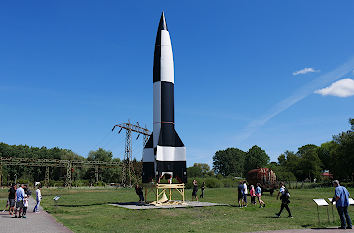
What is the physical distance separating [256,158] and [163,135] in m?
77.5

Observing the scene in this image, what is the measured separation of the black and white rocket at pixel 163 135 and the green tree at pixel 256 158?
75325 millimetres

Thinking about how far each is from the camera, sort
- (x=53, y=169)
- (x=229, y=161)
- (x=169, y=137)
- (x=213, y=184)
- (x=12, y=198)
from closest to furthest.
Answer: (x=12, y=198), (x=169, y=137), (x=213, y=184), (x=53, y=169), (x=229, y=161)

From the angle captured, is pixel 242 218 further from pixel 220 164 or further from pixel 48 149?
pixel 220 164

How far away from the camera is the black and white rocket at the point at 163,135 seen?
23.1 meters

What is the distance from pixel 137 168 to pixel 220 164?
5053cm

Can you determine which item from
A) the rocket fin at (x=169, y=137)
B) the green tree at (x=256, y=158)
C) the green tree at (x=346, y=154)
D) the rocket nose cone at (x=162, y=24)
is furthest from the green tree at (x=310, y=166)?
the rocket nose cone at (x=162, y=24)

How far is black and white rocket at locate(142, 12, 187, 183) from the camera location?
23094 millimetres

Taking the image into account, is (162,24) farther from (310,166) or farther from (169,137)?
(310,166)

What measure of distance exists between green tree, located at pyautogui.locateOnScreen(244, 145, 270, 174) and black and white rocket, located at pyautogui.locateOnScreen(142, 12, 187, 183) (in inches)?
2966

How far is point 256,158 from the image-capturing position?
95812 mm

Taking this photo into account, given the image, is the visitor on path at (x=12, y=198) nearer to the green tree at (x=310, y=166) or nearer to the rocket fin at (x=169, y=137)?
the rocket fin at (x=169, y=137)

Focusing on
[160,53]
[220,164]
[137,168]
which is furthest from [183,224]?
[220,164]

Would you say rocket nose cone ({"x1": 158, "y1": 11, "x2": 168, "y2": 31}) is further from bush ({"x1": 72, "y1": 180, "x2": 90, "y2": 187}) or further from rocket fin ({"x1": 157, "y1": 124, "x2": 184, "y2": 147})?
bush ({"x1": 72, "y1": 180, "x2": 90, "y2": 187})

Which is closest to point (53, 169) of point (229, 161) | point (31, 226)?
point (229, 161)
